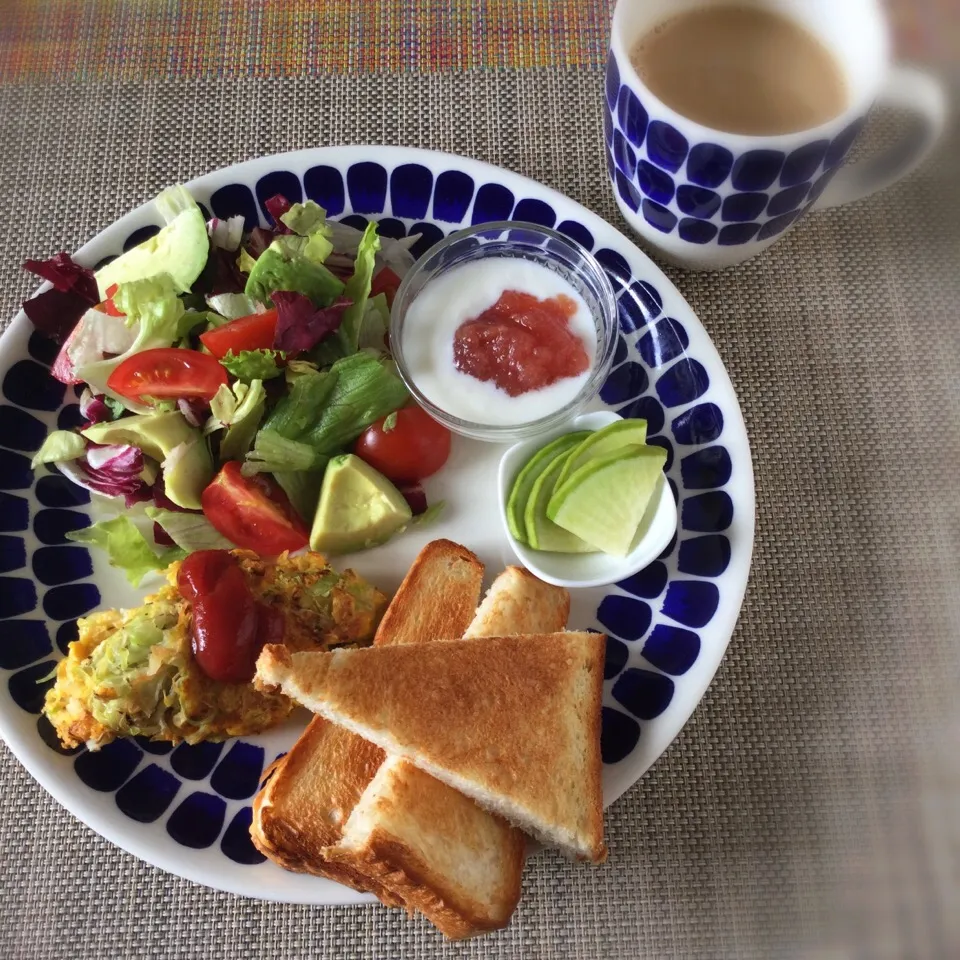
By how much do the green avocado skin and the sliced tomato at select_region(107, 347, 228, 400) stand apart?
0.71 feet

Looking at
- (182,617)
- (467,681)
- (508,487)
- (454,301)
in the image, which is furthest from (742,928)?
(454,301)

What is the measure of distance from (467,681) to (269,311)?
3.29 ft

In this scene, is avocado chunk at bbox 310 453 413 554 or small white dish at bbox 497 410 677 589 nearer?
small white dish at bbox 497 410 677 589

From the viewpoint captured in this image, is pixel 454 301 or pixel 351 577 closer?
pixel 351 577

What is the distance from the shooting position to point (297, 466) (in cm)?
196

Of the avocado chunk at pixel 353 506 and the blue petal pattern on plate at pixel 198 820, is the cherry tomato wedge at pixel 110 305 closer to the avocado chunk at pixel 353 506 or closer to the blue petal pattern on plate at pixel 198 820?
the avocado chunk at pixel 353 506

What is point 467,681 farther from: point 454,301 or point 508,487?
point 454,301

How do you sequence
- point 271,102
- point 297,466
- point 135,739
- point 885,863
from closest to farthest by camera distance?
point 885,863, point 135,739, point 297,466, point 271,102

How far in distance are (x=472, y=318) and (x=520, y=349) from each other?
0.17 m

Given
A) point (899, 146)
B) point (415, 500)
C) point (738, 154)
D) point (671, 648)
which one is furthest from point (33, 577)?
point (899, 146)

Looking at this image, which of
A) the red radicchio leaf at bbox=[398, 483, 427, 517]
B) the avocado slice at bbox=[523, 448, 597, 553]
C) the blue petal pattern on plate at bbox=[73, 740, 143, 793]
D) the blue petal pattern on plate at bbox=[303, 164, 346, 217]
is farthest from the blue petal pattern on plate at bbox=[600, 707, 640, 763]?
the blue petal pattern on plate at bbox=[303, 164, 346, 217]

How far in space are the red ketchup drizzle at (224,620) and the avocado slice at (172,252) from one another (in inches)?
28.7

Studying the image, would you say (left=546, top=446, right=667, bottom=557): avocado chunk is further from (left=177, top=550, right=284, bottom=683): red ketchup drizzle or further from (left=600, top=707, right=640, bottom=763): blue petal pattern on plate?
(left=177, top=550, right=284, bottom=683): red ketchup drizzle

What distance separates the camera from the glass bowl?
1928mm
